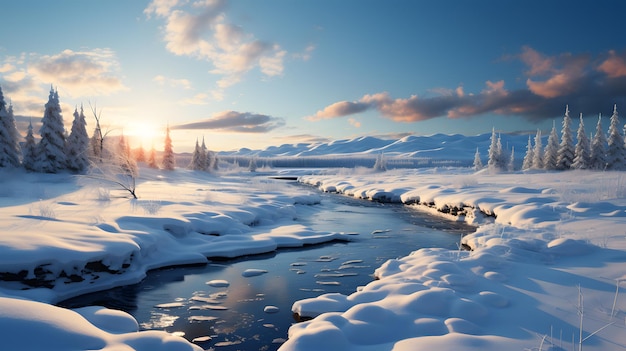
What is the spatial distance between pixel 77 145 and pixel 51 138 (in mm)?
3036

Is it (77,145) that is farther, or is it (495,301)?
(77,145)

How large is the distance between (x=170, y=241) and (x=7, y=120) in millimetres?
31130

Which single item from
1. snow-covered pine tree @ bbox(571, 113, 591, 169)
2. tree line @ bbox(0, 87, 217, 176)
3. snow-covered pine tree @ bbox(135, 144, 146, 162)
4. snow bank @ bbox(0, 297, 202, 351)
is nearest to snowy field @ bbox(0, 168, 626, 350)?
snow bank @ bbox(0, 297, 202, 351)

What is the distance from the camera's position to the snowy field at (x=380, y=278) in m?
5.93

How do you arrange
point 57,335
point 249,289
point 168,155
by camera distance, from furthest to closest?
point 168,155 → point 249,289 → point 57,335

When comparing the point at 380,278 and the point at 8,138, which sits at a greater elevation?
the point at 8,138

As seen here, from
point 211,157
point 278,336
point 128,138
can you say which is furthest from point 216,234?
point 211,157

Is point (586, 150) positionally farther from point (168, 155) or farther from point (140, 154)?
point (140, 154)

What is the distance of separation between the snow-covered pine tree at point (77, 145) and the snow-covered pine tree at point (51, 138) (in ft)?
5.62

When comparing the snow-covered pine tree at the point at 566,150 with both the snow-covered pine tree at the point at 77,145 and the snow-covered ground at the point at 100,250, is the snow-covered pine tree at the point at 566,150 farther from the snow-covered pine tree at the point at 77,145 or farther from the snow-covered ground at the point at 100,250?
the snow-covered pine tree at the point at 77,145

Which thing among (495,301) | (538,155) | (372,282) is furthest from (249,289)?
(538,155)

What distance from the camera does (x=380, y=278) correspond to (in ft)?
34.3

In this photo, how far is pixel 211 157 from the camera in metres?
79.1

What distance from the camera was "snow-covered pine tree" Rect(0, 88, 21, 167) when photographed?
33406mm
